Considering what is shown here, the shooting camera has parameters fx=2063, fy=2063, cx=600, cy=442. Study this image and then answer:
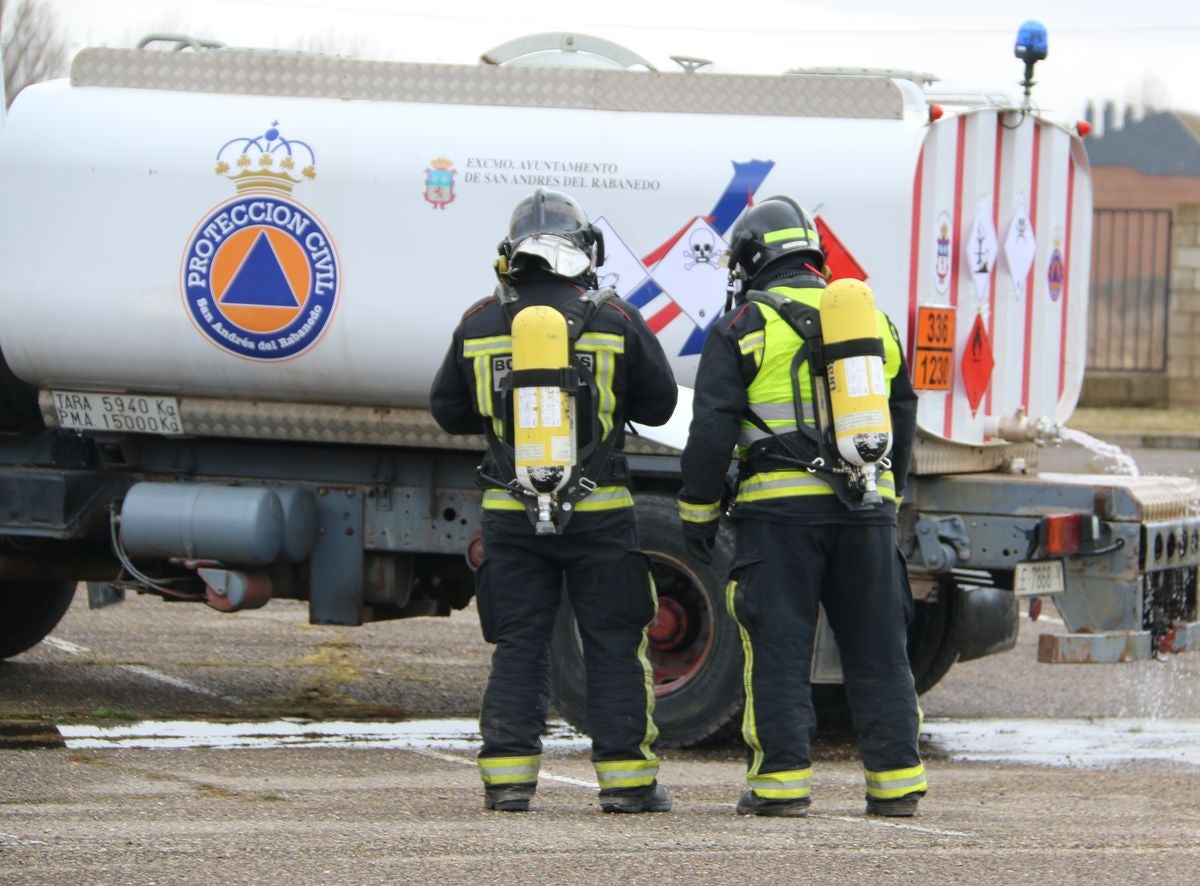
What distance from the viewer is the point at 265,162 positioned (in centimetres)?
788

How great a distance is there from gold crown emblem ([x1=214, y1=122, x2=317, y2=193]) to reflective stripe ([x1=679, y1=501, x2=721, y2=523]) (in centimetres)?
243

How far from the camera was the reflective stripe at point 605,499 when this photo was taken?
623 cm

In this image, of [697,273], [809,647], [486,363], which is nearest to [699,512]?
[809,647]

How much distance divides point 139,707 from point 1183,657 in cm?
513

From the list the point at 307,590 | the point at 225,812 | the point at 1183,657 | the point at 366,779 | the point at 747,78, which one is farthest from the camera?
the point at 1183,657

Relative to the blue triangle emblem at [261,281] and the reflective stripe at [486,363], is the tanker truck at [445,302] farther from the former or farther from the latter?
the reflective stripe at [486,363]

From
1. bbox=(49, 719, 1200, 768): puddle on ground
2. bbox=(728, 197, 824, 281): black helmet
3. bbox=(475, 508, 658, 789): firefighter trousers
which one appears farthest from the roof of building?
bbox=(475, 508, 658, 789): firefighter trousers

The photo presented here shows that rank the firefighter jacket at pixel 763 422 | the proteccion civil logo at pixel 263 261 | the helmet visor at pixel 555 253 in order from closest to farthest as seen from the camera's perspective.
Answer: the firefighter jacket at pixel 763 422
the helmet visor at pixel 555 253
the proteccion civil logo at pixel 263 261

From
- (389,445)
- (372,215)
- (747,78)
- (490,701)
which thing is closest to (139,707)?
(389,445)

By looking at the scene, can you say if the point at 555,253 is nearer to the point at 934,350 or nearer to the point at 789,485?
the point at 789,485

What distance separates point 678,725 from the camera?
768cm

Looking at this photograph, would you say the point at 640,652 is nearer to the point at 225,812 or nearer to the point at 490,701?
the point at 490,701

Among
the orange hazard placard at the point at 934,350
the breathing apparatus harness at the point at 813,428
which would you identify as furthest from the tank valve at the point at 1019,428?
the breathing apparatus harness at the point at 813,428

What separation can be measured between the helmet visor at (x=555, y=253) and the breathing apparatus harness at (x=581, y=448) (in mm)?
92
